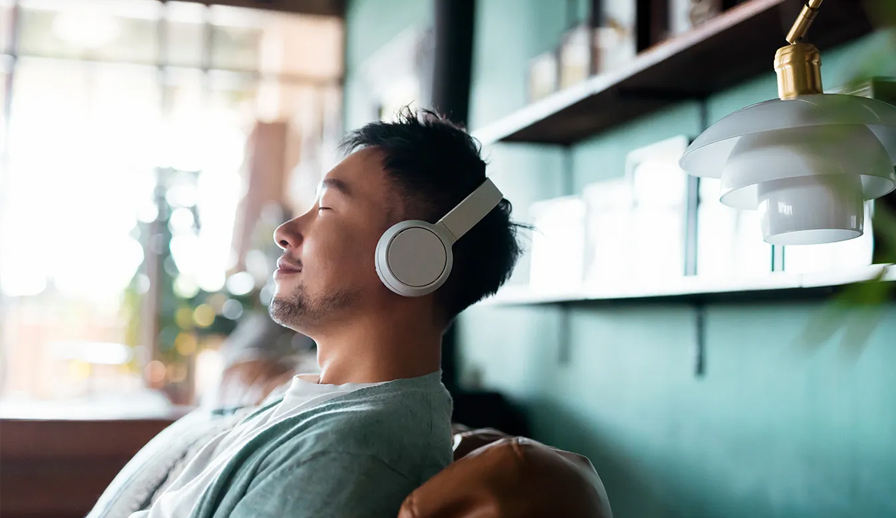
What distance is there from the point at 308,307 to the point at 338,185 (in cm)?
20

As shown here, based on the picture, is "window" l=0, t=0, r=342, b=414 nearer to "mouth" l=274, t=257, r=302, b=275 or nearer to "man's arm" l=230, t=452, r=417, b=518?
"mouth" l=274, t=257, r=302, b=275

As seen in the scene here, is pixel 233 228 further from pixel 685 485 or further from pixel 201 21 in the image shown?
pixel 685 485

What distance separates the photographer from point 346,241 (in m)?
1.26

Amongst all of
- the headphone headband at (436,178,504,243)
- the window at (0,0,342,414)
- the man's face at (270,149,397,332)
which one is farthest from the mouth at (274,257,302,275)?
the window at (0,0,342,414)

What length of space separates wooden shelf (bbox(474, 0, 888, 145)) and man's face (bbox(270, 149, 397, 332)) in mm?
566

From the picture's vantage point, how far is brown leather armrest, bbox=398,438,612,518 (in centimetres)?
84

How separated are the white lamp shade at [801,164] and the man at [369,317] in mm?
472

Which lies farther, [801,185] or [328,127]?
[328,127]

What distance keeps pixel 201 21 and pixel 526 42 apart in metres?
3.84

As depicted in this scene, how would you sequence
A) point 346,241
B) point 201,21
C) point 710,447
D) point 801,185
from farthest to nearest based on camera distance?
point 201,21, point 710,447, point 346,241, point 801,185

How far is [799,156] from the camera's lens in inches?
30.5

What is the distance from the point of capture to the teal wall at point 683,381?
1364 millimetres

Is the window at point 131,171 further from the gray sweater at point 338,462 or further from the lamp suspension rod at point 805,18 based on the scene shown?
the lamp suspension rod at point 805,18

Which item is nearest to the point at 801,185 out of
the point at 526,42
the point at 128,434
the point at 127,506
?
the point at 127,506
